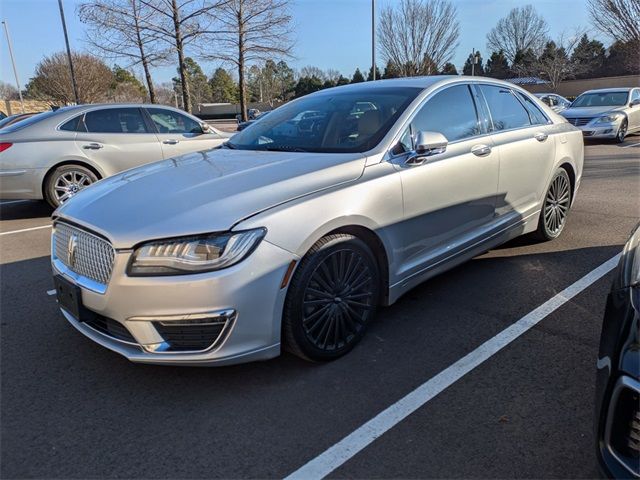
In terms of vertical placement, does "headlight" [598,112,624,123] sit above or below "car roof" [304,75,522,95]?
below

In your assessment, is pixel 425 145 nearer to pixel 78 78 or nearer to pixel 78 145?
pixel 78 145

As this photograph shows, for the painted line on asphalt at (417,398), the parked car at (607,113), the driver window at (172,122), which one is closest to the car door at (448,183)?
the painted line on asphalt at (417,398)

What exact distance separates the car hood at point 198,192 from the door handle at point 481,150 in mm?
1154

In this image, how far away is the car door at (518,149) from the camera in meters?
4.12

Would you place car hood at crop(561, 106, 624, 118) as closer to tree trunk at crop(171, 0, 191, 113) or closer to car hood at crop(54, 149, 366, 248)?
tree trunk at crop(171, 0, 191, 113)

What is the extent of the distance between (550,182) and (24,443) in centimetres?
461

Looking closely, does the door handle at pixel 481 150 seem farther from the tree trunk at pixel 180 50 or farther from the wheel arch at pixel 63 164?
the tree trunk at pixel 180 50

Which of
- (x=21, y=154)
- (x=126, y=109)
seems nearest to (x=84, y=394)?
(x=21, y=154)

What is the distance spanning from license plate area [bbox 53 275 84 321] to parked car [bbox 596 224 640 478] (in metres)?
2.45

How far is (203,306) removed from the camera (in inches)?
94.0

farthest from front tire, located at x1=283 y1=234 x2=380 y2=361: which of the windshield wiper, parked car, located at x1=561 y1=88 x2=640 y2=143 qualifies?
parked car, located at x1=561 y1=88 x2=640 y2=143

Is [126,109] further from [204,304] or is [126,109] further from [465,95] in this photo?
[204,304]

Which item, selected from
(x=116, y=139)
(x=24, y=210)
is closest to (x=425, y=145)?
(x=116, y=139)

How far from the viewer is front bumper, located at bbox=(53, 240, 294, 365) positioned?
2.38 metres
